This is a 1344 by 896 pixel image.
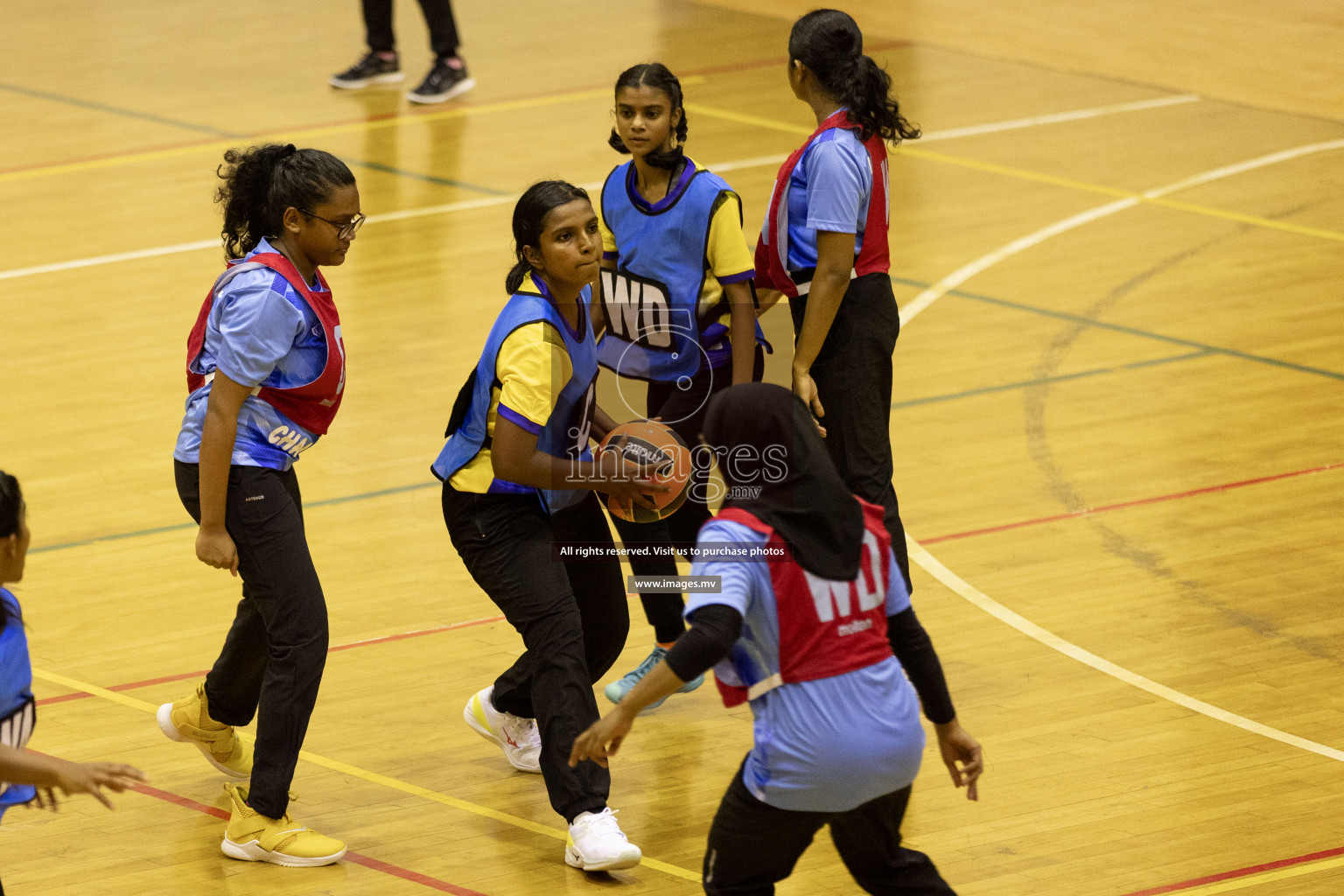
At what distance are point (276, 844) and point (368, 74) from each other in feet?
35.1

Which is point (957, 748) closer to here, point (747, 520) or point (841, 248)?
point (747, 520)

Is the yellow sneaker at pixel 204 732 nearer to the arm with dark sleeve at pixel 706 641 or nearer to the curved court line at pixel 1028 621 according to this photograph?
the arm with dark sleeve at pixel 706 641

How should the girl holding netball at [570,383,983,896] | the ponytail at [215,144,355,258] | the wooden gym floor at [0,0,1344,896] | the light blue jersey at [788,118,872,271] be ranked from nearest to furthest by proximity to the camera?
the girl holding netball at [570,383,983,896]
the ponytail at [215,144,355,258]
the wooden gym floor at [0,0,1344,896]
the light blue jersey at [788,118,872,271]

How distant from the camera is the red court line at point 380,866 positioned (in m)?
4.86

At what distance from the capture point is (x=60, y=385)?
29.0 feet

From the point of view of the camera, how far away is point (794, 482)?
12.3ft

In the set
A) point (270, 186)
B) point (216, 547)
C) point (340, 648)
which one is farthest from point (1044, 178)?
point (216, 547)

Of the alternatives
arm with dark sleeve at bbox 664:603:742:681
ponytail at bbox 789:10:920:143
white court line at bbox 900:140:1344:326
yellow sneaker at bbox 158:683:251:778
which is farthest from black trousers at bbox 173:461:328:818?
white court line at bbox 900:140:1344:326

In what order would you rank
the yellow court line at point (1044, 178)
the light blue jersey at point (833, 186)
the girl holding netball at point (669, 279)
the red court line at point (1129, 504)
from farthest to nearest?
the yellow court line at point (1044, 178) < the red court line at point (1129, 504) < the girl holding netball at point (669, 279) < the light blue jersey at point (833, 186)

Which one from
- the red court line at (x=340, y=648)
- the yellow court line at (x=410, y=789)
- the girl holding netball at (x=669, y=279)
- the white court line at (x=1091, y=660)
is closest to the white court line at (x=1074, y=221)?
the white court line at (x=1091, y=660)

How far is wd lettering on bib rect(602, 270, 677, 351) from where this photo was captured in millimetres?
5672

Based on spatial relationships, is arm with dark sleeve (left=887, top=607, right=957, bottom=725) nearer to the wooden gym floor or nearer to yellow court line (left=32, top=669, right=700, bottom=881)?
the wooden gym floor

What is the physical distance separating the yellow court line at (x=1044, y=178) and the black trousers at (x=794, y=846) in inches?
319

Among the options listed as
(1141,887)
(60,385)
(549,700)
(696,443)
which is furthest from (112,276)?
(1141,887)
